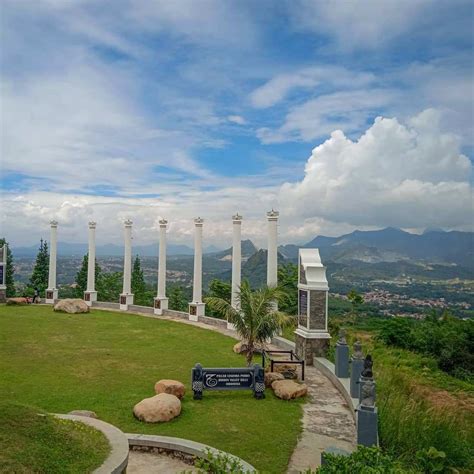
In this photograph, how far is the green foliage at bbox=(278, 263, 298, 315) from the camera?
27.3 m

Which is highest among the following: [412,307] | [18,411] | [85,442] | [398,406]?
[18,411]

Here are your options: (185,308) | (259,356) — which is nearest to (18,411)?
(259,356)

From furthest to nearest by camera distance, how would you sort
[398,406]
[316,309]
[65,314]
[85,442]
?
[65,314] → [316,309] → [398,406] → [85,442]

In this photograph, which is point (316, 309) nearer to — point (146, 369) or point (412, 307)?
point (146, 369)

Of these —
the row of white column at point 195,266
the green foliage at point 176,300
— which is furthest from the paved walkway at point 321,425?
the green foliage at point 176,300

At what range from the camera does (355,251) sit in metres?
188

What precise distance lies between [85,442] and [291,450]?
4253 mm

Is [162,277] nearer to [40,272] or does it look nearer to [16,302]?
[16,302]

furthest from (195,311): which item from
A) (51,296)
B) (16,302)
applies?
(16,302)

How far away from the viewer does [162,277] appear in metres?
28.9

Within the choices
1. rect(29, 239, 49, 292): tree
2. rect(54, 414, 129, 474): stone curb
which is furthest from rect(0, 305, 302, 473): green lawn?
rect(29, 239, 49, 292): tree

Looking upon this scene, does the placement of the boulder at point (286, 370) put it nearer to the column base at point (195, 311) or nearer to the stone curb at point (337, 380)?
the stone curb at point (337, 380)

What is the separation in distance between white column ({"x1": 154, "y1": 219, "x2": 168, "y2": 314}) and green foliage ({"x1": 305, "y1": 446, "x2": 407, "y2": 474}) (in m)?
23.2

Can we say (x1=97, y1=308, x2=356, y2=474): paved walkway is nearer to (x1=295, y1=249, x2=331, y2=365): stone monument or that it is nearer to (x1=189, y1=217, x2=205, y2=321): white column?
(x1=295, y1=249, x2=331, y2=365): stone monument
